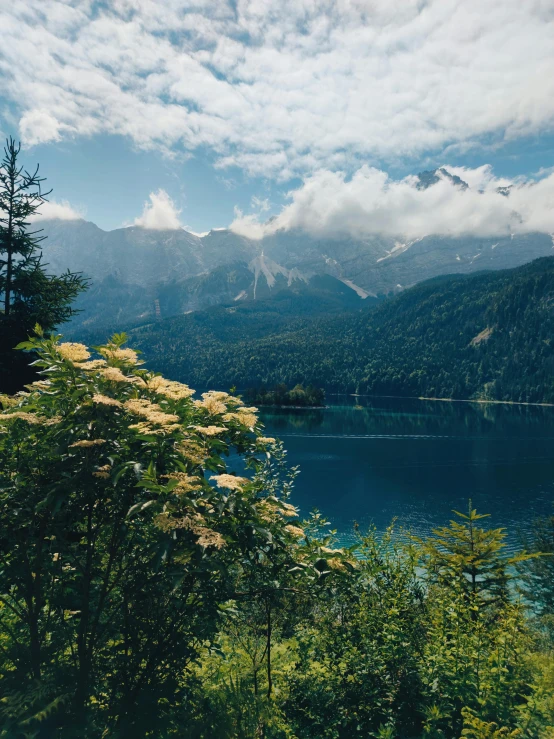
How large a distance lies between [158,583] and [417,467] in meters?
98.8

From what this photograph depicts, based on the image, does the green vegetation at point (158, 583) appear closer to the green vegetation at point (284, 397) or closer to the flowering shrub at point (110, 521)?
the flowering shrub at point (110, 521)

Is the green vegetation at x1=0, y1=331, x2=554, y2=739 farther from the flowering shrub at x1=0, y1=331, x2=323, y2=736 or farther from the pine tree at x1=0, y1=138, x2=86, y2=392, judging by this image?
the pine tree at x1=0, y1=138, x2=86, y2=392

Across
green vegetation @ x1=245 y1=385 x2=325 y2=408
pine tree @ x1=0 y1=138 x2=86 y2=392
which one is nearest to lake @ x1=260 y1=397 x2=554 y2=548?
green vegetation @ x1=245 y1=385 x2=325 y2=408

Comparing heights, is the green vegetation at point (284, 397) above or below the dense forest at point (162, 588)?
below

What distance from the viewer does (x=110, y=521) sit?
6.71 m

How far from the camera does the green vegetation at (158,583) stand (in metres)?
5.95

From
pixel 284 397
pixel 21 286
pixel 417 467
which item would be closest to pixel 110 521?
pixel 21 286

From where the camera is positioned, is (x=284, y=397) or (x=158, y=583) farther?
(x=284, y=397)

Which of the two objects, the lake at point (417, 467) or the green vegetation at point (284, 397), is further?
the green vegetation at point (284, 397)

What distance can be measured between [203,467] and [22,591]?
3.56m

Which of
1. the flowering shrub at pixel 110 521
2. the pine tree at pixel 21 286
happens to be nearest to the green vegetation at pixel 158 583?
the flowering shrub at pixel 110 521

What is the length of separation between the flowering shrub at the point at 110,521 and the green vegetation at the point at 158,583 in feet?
0.10

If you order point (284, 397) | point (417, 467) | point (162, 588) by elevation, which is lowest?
point (417, 467)

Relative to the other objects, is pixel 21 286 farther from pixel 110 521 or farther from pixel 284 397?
pixel 284 397
